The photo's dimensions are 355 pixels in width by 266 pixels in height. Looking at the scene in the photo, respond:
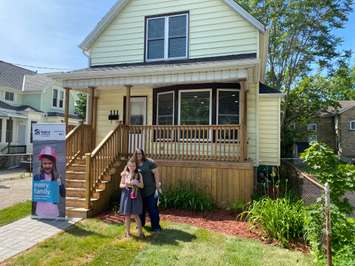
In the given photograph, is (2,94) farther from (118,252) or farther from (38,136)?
(118,252)

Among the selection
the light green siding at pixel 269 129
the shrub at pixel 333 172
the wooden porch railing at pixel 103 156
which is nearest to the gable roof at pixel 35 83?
the wooden porch railing at pixel 103 156

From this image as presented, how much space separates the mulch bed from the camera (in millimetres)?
6379

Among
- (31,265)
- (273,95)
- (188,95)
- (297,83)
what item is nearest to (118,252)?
(31,265)

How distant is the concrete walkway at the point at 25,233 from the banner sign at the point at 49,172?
295 millimetres

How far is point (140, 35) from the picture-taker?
12.8 m

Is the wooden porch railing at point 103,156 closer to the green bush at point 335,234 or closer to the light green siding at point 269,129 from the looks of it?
the green bush at point 335,234

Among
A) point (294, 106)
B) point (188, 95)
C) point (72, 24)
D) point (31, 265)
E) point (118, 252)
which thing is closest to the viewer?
point (31, 265)

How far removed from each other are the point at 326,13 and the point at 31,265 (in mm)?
25415

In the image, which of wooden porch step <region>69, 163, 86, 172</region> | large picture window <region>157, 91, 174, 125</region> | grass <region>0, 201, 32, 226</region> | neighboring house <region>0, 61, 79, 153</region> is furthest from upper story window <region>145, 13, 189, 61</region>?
neighboring house <region>0, 61, 79, 153</region>

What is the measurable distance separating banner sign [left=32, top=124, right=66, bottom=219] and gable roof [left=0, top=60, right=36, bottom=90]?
901 inches

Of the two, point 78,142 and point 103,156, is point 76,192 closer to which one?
point 103,156

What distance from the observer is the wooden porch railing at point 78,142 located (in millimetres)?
10289

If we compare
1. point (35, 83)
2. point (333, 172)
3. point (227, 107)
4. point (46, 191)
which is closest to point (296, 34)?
point (227, 107)

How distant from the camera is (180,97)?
11312mm
